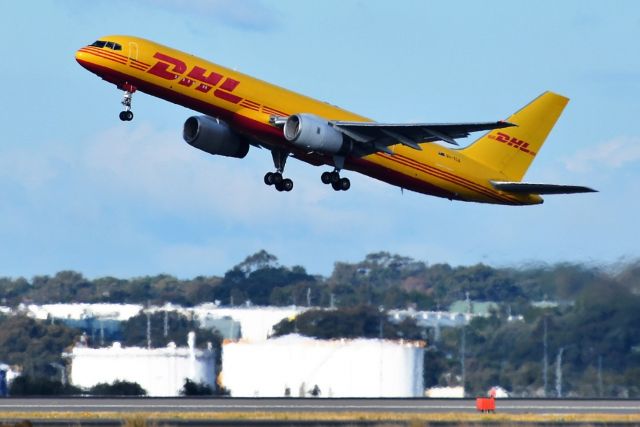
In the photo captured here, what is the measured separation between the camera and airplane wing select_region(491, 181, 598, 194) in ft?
177

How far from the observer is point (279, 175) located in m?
53.5

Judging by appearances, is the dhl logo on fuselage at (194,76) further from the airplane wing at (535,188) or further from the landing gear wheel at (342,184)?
the airplane wing at (535,188)

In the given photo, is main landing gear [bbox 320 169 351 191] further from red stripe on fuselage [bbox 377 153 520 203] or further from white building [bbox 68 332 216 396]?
white building [bbox 68 332 216 396]

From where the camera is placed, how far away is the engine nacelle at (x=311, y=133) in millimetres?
50156

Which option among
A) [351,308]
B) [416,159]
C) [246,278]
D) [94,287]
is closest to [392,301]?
[351,308]

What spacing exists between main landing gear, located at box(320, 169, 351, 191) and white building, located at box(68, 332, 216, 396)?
40.2 ft

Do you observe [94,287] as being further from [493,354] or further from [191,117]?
[191,117]

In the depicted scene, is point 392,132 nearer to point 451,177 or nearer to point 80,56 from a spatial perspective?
point 451,177

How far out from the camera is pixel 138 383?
61812 mm

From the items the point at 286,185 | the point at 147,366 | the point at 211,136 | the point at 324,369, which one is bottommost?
the point at 324,369

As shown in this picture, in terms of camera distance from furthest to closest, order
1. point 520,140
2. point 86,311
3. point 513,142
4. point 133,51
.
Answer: point 86,311, point 520,140, point 513,142, point 133,51

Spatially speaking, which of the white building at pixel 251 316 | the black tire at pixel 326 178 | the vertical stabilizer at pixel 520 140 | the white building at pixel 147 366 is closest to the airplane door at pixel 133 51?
the black tire at pixel 326 178

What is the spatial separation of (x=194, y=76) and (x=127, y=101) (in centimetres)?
229

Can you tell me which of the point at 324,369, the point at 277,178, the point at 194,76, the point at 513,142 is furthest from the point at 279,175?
the point at 324,369
